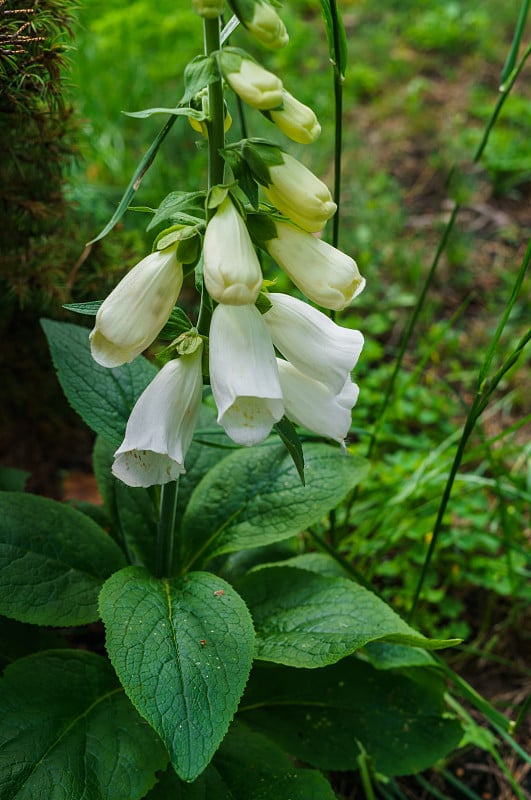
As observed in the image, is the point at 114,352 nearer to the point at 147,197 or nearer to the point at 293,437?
the point at 293,437

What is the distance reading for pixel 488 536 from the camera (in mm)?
2363

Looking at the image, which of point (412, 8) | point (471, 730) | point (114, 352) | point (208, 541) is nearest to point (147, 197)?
point (208, 541)

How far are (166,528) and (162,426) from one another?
1.28ft

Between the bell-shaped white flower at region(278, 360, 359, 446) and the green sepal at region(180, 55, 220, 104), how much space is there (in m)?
0.53

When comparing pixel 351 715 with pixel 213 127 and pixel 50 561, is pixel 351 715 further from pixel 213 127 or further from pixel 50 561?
pixel 213 127

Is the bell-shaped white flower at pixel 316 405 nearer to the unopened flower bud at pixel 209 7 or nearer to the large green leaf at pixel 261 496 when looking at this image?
the large green leaf at pixel 261 496

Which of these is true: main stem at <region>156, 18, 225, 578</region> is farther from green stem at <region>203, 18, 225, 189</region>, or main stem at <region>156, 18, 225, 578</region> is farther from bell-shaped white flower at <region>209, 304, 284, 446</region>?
bell-shaped white flower at <region>209, 304, 284, 446</region>

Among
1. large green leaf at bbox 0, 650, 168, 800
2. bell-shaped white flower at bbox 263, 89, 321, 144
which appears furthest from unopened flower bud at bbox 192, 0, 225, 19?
large green leaf at bbox 0, 650, 168, 800

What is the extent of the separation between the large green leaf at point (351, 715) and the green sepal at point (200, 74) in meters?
A: 1.29

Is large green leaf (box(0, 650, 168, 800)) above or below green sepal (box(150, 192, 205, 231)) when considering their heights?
below

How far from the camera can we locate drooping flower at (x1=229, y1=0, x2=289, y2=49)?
113 centimetres

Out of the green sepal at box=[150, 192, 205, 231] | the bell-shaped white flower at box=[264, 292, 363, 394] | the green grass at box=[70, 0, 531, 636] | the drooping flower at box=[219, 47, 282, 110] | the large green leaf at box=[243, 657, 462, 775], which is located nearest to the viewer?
the drooping flower at box=[219, 47, 282, 110]

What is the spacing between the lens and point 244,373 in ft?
4.04

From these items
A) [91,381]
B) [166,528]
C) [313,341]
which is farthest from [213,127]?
[166,528]
